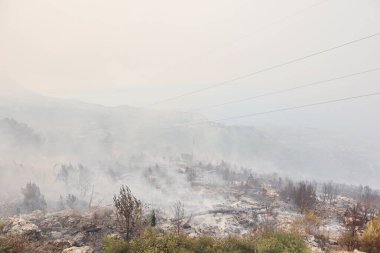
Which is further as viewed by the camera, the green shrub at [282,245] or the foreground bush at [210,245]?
the green shrub at [282,245]

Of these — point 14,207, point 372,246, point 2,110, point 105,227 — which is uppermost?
point 2,110

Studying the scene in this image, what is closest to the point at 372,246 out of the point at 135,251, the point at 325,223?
the point at 135,251

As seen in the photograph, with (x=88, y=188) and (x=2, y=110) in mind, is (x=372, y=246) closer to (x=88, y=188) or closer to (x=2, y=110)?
(x=88, y=188)

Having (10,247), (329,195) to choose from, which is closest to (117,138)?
(329,195)

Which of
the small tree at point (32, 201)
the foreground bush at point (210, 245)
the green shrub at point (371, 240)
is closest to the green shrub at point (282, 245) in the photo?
the foreground bush at point (210, 245)

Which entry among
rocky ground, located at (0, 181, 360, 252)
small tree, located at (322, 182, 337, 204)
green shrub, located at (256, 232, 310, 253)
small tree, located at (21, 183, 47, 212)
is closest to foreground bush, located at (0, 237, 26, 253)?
rocky ground, located at (0, 181, 360, 252)

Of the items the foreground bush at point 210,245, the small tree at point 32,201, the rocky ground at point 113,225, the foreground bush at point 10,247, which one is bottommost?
the small tree at point 32,201

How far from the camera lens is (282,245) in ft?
45.4

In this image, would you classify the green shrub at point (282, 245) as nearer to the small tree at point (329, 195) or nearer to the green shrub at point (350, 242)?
the green shrub at point (350, 242)

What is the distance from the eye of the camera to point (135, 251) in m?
12.9

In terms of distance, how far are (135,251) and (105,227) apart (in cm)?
1152

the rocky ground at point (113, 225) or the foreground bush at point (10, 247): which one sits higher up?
the foreground bush at point (10, 247)

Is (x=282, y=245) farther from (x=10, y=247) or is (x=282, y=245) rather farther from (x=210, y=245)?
(x=10, y=247)

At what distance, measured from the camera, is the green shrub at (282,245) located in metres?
13.6
